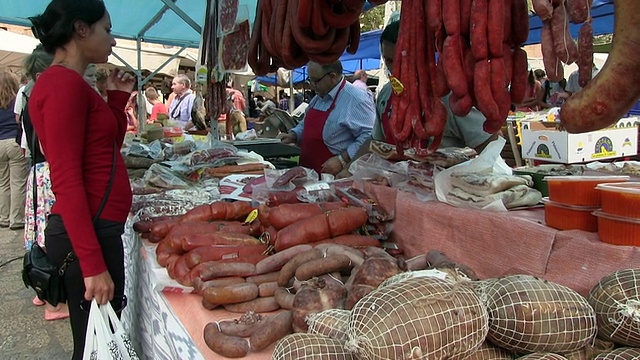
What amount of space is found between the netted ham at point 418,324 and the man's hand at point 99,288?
1352 millimetres

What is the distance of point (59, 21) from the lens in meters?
2.12

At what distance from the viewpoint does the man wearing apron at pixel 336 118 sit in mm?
4555

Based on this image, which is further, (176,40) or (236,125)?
(176,40)

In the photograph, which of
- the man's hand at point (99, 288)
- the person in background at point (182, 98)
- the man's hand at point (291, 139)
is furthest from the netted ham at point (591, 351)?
the person in background at point (182, 98)

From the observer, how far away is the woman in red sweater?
6.50ft

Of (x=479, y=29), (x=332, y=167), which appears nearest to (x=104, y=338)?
(x=479, y=29)

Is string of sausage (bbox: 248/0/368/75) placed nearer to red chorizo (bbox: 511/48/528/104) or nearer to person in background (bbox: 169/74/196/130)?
red chorizo (bbox: 511/48/528/104)

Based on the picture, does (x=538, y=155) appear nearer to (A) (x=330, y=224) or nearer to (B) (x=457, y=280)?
(A) (x=330, y=224)

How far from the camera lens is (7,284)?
16.6 ft

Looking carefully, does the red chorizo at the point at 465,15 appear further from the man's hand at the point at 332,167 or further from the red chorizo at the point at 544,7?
the man's hand at the point at 332,167

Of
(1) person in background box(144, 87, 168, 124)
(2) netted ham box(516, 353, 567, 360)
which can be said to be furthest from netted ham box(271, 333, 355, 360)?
(1) person in background box(144, 87, 168, 124)

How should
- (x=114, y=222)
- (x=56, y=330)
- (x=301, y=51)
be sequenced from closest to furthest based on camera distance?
(x=114, y=222) → (x=301, y=51) → (x=56, y=330)

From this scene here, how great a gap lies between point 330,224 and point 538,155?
4903 millimetres

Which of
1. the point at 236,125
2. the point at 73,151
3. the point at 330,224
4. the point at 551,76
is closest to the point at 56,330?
the point at 73,151
